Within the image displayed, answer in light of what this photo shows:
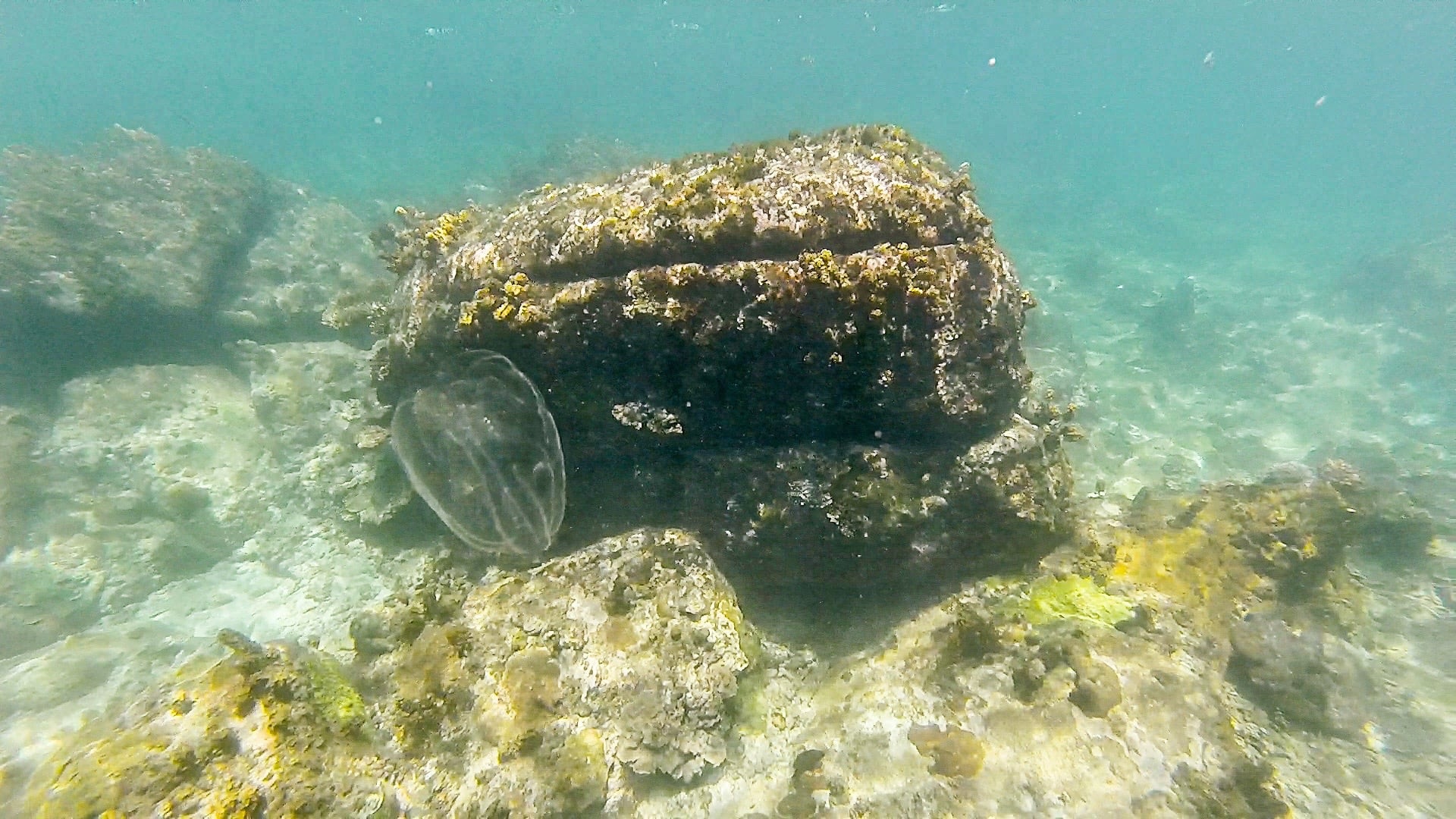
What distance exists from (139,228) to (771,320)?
51.3 ft

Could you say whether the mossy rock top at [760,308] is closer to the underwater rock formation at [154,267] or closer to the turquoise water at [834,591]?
the turquoise water at [834,591]

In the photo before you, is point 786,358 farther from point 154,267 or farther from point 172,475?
point 154,267

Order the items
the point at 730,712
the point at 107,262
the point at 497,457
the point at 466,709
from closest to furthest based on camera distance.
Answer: the point at 466,709 → the point at 730,712 → the point at 497,457 → the point at 107,262

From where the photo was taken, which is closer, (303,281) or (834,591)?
(834,591)

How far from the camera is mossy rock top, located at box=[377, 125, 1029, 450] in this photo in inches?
216

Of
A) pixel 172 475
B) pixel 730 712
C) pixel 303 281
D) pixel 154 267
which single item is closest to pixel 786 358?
pixel 730 712

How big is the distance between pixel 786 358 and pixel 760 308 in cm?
52

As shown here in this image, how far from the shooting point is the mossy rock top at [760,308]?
549 cm

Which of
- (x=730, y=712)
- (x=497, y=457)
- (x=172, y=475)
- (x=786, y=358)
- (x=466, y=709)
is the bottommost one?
(x=730, y=712)

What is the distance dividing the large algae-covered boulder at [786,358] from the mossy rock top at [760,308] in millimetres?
20

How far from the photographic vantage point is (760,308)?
Answer: 5.46 meters

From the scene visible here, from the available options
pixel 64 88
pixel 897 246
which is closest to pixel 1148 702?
pixel 897 246

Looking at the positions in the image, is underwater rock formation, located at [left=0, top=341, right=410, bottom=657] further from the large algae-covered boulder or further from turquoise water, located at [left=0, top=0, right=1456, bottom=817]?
the large algae-covered boulder

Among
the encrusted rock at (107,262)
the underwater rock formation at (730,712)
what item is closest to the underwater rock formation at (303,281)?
the encrusted rock at (107,262)
